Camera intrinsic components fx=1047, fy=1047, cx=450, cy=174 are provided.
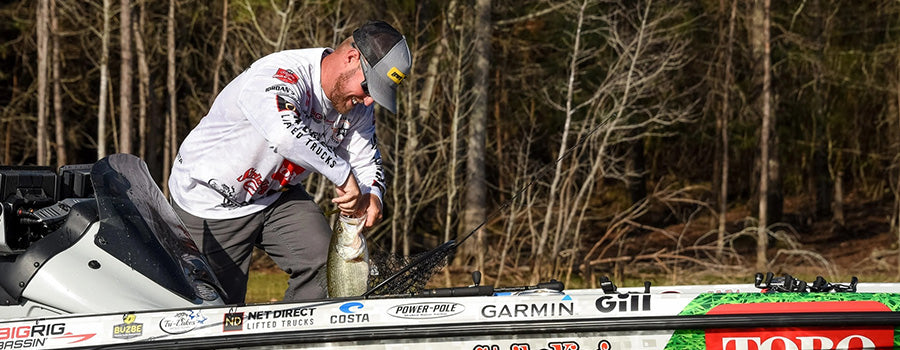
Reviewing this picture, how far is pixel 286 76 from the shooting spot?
411 centimetres

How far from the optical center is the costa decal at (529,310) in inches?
137

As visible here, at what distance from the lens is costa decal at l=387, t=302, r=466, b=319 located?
11.5 ft

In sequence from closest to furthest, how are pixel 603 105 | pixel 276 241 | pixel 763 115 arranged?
pixel 276 241
pixel 603 105
pixel 763 115

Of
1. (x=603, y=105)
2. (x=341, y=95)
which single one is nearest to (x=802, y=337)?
(x=341, y=95)

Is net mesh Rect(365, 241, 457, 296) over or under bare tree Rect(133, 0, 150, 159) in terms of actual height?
under

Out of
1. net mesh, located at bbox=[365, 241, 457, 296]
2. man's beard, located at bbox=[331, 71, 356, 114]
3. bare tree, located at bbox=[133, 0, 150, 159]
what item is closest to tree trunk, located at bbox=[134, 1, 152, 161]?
bare tree, located at bbox=[133, 0, 150, 159]

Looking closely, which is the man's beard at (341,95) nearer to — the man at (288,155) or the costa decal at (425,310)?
the man at (288,155)

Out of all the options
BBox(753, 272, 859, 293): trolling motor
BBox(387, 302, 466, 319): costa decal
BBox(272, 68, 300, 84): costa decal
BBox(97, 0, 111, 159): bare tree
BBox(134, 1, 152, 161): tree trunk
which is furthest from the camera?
BBox(134, 1, 152, 161): tree trunk

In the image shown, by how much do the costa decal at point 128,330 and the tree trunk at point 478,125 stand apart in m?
13.3

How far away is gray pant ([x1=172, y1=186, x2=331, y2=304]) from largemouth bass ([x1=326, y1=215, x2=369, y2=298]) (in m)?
0.21

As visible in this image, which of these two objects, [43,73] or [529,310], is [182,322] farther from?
[43,73]

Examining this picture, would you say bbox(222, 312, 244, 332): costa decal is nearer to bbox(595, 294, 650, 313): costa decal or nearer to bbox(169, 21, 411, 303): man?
bbox(169, 21, 411, 303): man

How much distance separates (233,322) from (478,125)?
13662 mm

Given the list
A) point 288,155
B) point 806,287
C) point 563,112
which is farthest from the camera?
point 563,112
